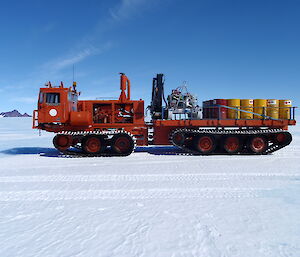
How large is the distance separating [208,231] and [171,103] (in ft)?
26.4

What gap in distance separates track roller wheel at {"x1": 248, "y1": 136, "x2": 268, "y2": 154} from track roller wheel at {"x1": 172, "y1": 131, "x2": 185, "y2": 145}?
128 inches

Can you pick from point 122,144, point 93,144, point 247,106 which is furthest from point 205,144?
point 93,144

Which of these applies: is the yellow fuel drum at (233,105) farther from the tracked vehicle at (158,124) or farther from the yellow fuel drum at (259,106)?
the yellow fuel drum at (259,106)

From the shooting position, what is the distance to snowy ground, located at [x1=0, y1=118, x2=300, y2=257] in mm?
3143

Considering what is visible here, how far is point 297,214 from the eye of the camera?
13.5ft

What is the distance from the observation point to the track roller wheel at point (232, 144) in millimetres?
10539

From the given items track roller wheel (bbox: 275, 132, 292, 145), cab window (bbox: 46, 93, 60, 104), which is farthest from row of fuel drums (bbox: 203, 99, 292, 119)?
cab window (bbox: 46, 93, 60, 104)

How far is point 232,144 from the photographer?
1061 centimetres

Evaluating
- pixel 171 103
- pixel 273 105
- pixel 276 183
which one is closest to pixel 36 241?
pixel 276 183

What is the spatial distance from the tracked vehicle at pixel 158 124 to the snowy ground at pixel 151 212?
3.00 metres

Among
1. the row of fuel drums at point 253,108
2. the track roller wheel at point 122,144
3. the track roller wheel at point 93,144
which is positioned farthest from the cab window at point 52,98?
the row of fuel drums at point 253,108

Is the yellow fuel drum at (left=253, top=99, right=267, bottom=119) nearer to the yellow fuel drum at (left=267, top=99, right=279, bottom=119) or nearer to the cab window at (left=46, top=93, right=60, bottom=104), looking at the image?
the yellow fuel drum at (left=267, top=99, right=279, bottom=119)

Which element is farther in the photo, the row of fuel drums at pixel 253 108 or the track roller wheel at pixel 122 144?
the row of fuel drums at pixel 253 108

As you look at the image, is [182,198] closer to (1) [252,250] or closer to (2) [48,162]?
(1) [252,250]
